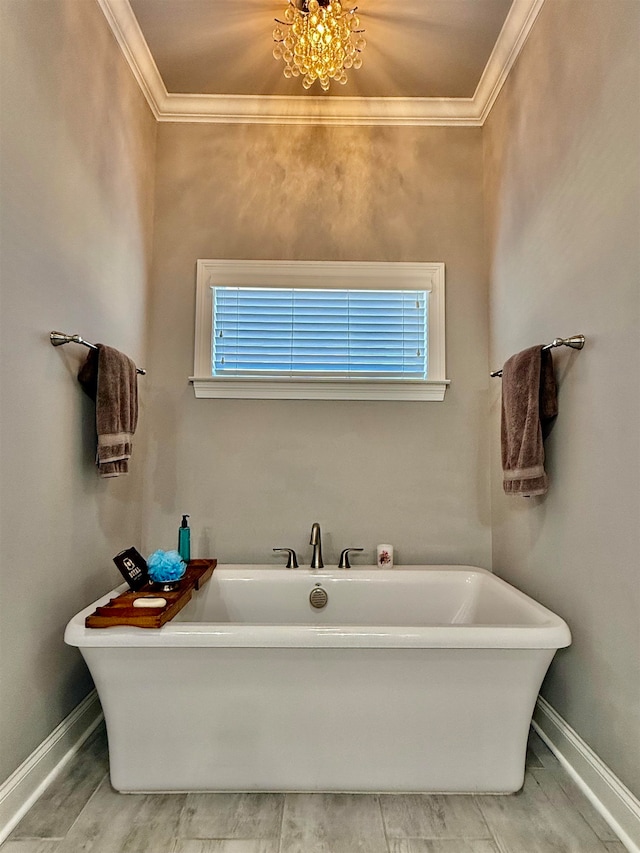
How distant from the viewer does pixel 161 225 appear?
277 cm

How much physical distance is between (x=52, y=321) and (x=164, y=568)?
96 cm

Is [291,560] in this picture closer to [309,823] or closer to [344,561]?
[344,561]

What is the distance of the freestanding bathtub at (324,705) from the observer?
5.08ft

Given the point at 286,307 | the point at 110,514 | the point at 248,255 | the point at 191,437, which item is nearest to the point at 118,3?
the point at 248,255

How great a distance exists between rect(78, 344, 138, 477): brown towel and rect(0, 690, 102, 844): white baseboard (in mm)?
884

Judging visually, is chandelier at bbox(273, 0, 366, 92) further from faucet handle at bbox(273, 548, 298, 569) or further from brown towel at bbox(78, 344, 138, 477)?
faucet handle at bbox(273, 548, 298, 569)

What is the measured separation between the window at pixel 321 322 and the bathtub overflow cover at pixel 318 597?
0.96m

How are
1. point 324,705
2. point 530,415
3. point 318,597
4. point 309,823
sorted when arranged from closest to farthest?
point 309,823 → point 324,705 → point 530,415 → point 318,597

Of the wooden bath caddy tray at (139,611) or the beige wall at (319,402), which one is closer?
the wooden bath caddy tray at (139,611)

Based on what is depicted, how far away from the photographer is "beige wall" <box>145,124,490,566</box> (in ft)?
8.64

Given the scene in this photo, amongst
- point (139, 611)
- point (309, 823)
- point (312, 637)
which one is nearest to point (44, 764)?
point (139, 611)

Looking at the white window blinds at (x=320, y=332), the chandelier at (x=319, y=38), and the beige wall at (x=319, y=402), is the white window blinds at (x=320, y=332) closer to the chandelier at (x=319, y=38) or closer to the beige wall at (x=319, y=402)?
the beige wall at (x=319, y=402)

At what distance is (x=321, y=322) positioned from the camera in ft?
8.93

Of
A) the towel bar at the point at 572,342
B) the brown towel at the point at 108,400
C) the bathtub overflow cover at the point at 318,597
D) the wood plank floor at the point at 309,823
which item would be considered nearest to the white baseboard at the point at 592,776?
the wood plank floor at the point at 309,823
